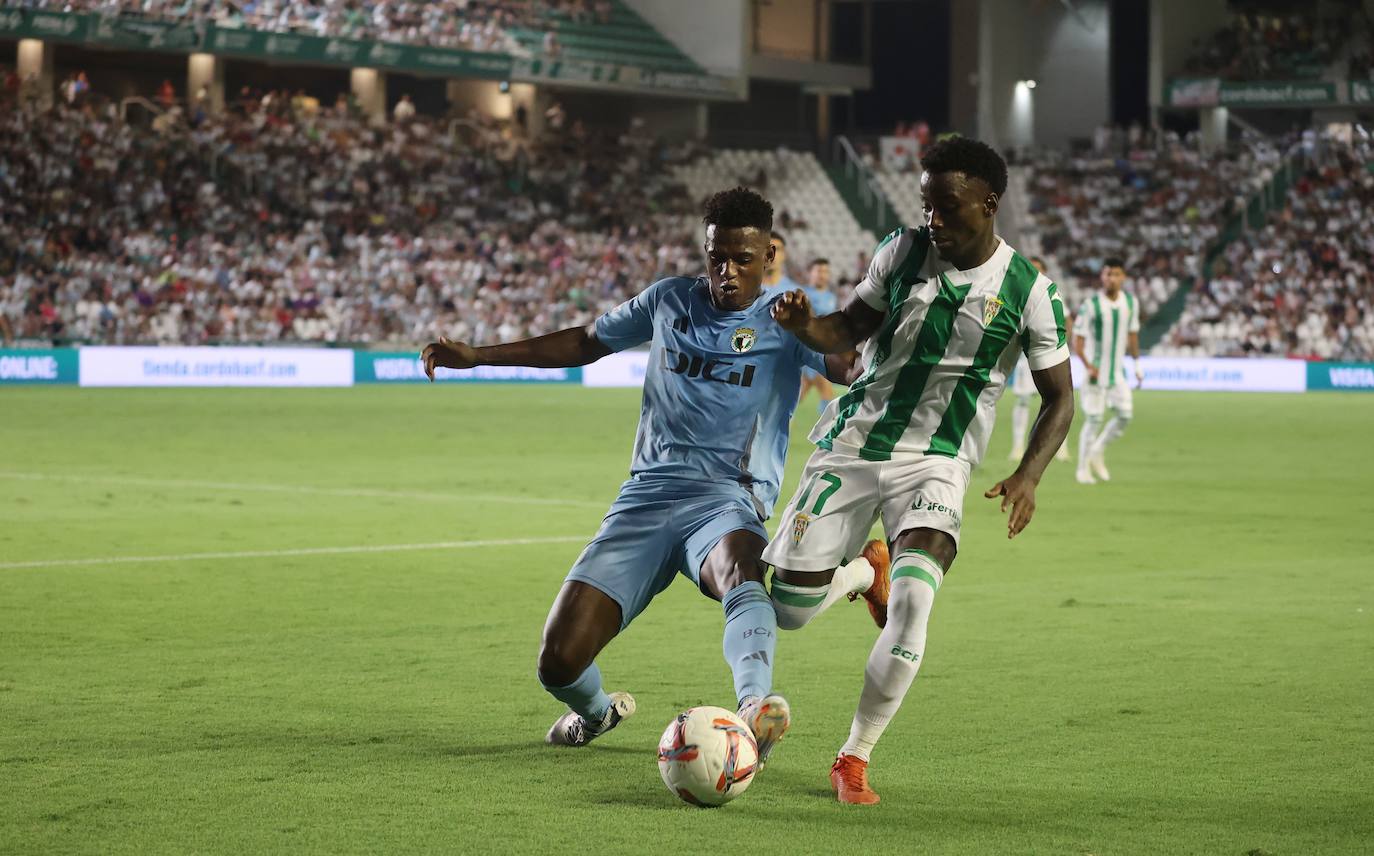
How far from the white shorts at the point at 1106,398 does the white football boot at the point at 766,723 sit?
42.5ft

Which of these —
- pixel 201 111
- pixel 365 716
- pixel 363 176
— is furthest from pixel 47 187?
pixel 365 716

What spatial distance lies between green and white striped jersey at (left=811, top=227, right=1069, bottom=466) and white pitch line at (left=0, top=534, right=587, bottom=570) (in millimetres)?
6784

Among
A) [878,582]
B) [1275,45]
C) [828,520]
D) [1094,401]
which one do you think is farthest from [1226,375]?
[828,520]

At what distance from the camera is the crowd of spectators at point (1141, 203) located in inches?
1797

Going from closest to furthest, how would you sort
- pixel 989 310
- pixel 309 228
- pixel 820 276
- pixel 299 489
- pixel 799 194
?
1. pixel 989 310
2. pixel 299 489
3. pixel 820 276
4. pixel 309 228
5. pixel 799 194

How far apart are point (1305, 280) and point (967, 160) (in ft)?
131

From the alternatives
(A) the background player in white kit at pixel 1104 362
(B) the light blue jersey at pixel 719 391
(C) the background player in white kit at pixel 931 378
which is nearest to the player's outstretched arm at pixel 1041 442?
(C) the background player in white kit at pixel 931 378

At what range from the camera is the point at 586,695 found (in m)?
6.26

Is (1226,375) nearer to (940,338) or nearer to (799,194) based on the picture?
(799,194)

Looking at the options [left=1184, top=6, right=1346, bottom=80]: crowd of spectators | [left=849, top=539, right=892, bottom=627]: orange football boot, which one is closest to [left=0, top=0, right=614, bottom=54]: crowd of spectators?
[left=1184, top=6, right=1346, bottom=80]: crowd of spectators

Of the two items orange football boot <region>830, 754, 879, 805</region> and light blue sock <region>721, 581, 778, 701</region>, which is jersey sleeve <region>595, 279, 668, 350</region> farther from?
orange football boot <region>830, 754, 879, 805</region>

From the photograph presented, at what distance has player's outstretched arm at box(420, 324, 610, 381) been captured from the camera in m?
6.54

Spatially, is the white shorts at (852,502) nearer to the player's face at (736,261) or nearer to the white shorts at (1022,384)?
the player's face at (736,261)

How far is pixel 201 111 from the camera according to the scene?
4097cm
